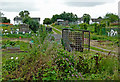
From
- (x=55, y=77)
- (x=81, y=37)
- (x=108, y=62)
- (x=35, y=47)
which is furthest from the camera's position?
(x=81, y=37)

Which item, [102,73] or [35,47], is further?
[35,47]

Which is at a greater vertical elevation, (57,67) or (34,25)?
(34,25)

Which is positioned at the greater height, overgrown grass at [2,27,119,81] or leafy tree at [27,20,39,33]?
leafy tree at [27,20,39,33]

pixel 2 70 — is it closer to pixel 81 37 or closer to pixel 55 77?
pixel 55 77

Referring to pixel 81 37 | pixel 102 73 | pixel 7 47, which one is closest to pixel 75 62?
pixel 102 73

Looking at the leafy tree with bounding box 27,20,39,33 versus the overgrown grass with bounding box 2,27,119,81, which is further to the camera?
the leafy tree with bounding box 27,20,39,33

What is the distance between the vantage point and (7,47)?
852 centimetres

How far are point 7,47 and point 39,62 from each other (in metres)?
4.96

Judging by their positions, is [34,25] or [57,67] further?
[34,25]

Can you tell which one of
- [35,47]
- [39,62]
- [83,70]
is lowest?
[83,70]

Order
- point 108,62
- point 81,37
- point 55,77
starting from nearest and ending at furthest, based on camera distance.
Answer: point 55,77 < point 108,62 < point 81,37

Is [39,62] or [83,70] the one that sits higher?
[39,62]

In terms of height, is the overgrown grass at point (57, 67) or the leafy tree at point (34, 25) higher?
the leafy tree at point (34, 25)

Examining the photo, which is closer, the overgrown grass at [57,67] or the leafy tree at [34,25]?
the overgrown grass at [57,67]
